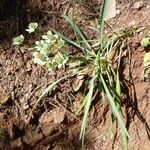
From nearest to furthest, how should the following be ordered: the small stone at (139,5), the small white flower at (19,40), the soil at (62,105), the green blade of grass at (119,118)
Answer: the green blade of grass at (119,118)
the small white flower at (19,40)
the soil at (62,105)
the small stone at (139,5)

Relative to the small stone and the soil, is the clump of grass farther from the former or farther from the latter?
the small stone

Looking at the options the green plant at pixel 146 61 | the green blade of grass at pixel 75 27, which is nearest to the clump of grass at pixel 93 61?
the green blade of grass at pixel 75 27

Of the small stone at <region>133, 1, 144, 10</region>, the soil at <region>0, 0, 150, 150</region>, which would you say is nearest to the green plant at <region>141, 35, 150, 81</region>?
the soil at <region>0, 0, 150, 150</region>

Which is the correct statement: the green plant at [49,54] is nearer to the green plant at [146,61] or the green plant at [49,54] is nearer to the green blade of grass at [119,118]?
the green blade of grass at [119,118]

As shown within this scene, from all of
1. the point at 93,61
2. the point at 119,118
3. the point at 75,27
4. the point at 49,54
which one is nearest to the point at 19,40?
the point at 49,54

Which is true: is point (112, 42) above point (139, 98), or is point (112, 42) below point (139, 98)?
above

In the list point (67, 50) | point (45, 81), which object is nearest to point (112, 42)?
point (67, 50)

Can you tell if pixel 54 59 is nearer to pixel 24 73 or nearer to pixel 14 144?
pixel 24 73

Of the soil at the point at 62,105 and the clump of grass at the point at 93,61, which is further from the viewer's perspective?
the soil at the point at 62,105
